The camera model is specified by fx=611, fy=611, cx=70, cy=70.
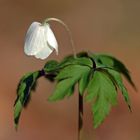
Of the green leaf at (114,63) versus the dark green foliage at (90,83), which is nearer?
the dark green foliage at (90,83)

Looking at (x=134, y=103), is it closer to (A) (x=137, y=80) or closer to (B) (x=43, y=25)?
(A) (x=137, y=80)

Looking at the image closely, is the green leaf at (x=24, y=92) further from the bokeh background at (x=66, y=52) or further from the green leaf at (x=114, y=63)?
the bokeh background at (x=66, y=52)

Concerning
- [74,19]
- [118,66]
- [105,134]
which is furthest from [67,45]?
[118,66]

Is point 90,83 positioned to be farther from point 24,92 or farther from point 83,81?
point 24,92

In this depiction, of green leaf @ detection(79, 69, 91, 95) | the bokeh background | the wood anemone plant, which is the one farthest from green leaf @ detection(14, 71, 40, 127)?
the bokeh background

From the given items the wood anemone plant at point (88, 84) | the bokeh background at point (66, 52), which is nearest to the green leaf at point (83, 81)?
the wood anemone plant at point (88, 84)
